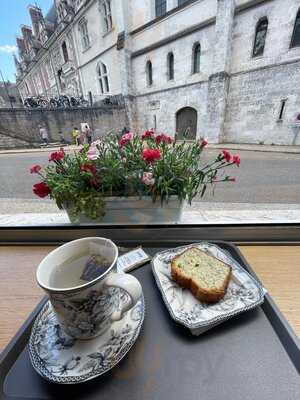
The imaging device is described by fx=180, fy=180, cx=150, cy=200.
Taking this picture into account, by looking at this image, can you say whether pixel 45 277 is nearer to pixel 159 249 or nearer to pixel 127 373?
pixel 127 373

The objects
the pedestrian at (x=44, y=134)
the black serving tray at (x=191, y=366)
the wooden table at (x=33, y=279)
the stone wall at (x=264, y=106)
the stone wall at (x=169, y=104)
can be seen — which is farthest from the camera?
the stone wall at (x=169, y=104)

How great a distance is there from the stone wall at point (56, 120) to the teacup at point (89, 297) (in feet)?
2.28

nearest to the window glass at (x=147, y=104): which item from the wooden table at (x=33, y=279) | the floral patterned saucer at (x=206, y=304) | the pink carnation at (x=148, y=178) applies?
the pink carnation at (x=148, y=178)

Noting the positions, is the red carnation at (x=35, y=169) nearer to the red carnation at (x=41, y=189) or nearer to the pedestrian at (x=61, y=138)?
the red carnation at (x=41, y=189)

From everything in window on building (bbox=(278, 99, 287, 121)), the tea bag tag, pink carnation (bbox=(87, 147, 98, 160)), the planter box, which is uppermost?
window on building (bbox=(278, 99, 287, 121))

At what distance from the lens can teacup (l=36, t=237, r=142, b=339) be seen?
0.76 ft

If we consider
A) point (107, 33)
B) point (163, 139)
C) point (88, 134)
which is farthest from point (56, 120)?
point (163, 139)

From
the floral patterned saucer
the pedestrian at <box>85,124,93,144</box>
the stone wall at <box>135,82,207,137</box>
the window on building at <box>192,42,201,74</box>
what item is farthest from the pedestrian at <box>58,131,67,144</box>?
the window on building at <box>192,42,201,74</box>

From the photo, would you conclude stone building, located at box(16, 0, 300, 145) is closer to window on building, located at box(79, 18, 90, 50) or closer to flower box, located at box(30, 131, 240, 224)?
window on building, located at box(79, 18, 90, 50)

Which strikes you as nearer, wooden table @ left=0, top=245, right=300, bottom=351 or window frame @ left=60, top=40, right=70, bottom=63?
wooden table @ left=0, top=245, right=300, bottom=351

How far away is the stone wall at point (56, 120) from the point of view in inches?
34.2

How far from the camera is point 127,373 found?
239 millimetres

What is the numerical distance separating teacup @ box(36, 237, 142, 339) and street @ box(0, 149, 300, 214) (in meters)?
0.58

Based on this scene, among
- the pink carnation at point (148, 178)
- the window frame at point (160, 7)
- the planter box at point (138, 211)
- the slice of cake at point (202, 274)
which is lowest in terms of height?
the slice of cake at point (202, 274)
